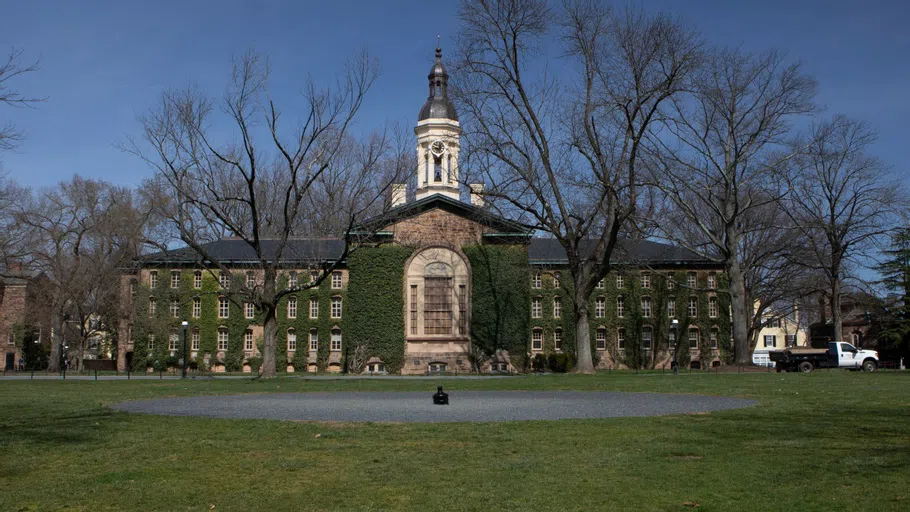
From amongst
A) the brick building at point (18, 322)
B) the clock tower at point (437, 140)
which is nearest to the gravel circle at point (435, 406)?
the clock tower at point (437, 140)

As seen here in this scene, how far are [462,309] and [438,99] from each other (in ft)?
48.0

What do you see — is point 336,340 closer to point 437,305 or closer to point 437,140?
point 437,305

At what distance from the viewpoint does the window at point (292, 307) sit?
58.3 meters

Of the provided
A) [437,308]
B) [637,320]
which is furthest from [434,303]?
[637,320]

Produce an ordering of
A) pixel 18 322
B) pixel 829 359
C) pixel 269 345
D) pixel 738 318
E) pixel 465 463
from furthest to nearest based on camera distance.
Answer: pixel 18 322, pixel 738 318, pixel 829 359, pixel 269 345, pixel 465 463

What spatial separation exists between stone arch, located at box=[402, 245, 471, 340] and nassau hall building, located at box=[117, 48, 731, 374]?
71 mm

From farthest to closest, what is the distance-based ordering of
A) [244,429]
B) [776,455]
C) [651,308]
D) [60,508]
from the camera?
1. [651,308]
2. [244,429]
3. [776,455]
4. [60,508]

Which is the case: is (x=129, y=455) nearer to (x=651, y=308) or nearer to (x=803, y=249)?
(x=803, y=249)

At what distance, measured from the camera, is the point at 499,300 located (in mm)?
52438

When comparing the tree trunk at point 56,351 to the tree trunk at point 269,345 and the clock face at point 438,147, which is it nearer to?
the tree trunk at point 269,345

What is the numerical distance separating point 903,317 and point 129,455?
5593 centimetres

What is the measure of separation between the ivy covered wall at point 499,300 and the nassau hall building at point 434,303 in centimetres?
7

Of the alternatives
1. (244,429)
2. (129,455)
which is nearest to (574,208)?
(244,429)

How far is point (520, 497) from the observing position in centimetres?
817
